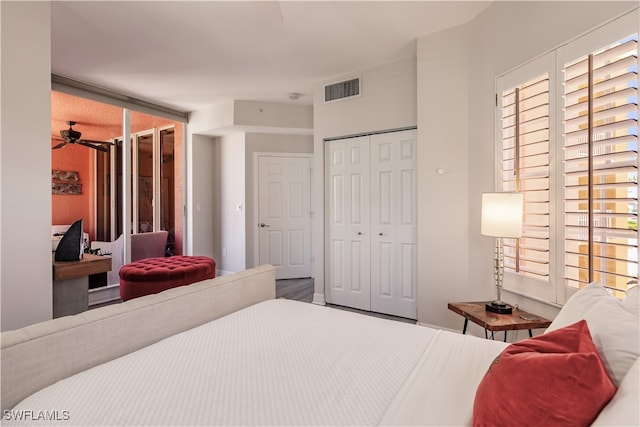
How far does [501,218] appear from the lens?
78.8 inches

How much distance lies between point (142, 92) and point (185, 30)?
1886mm

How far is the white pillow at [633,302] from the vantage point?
914 millimetres

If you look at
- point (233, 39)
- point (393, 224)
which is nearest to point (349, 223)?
point (393, 224)

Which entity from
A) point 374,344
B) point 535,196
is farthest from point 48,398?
point 535,196

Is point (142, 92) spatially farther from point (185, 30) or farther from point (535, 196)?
point (535, 196)

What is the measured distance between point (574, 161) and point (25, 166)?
10.2 ft

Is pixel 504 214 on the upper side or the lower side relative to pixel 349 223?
upper

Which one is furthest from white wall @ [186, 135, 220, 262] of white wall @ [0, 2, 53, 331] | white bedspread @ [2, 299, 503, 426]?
white bedspread @ [2, 299, 503, 426]

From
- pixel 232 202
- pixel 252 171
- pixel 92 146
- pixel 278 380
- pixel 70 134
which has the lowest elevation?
pixel 278 380

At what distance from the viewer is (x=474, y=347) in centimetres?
129

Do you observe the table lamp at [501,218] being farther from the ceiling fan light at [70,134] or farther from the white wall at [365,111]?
the ceiling fan light at [70,134]

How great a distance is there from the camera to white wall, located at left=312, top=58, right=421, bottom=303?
10.8 feet

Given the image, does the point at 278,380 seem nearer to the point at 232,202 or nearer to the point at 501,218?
the point at 501,218

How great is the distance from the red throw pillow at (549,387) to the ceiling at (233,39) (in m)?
2.50
